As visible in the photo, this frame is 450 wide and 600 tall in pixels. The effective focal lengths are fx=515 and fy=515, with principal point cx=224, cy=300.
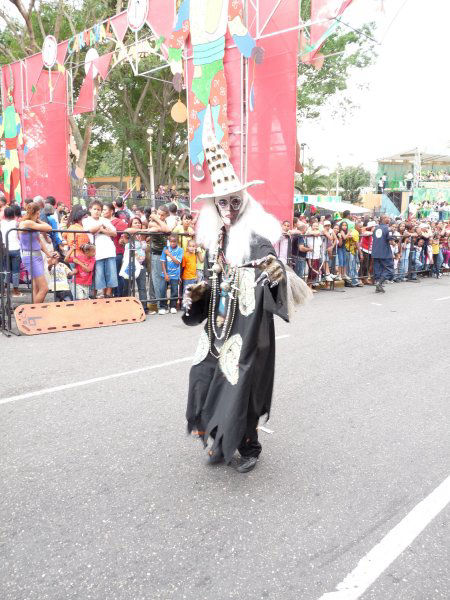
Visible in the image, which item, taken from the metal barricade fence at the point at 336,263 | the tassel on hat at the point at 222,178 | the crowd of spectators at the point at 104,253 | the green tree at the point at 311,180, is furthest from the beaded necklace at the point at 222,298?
the green tree at the point at 311,180

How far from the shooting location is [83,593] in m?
2.21

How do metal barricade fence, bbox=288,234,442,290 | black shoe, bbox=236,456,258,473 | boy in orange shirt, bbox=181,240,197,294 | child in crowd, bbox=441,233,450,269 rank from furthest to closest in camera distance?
Result: child in crowd, bbox=441,233,450,269 < metal barricade fence, bbox=288,234,442,290 < boy in orange shirt, bbox=181,240,197,294 < black shoe, bbox=236,456,258,473

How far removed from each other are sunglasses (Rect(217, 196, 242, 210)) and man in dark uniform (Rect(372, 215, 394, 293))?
957 cm

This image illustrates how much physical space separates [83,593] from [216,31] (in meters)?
10.6

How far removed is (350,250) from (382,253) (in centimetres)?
92

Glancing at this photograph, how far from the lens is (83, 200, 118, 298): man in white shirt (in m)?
8.04

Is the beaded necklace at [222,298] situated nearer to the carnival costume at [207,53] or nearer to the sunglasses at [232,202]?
the sunglasses at [232,202]

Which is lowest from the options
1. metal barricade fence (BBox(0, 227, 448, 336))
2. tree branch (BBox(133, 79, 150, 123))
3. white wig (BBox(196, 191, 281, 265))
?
metal barricade fence (BBox(0, 227, 448, 336))

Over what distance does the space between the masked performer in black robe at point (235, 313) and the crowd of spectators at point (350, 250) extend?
569 cm

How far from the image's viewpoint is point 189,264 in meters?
9.04

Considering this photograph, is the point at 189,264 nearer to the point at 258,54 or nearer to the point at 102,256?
the point at 102,256

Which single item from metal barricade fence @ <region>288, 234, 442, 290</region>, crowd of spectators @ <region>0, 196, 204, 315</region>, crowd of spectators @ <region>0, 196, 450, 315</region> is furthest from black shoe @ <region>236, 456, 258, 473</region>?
metal barricade fence @ <region>288, 234, 442, 290</region>

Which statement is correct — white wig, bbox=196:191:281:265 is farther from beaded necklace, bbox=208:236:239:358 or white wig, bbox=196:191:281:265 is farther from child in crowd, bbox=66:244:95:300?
child in crowd, bbox=66:244:95:300

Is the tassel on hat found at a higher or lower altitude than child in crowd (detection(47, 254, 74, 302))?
higher
